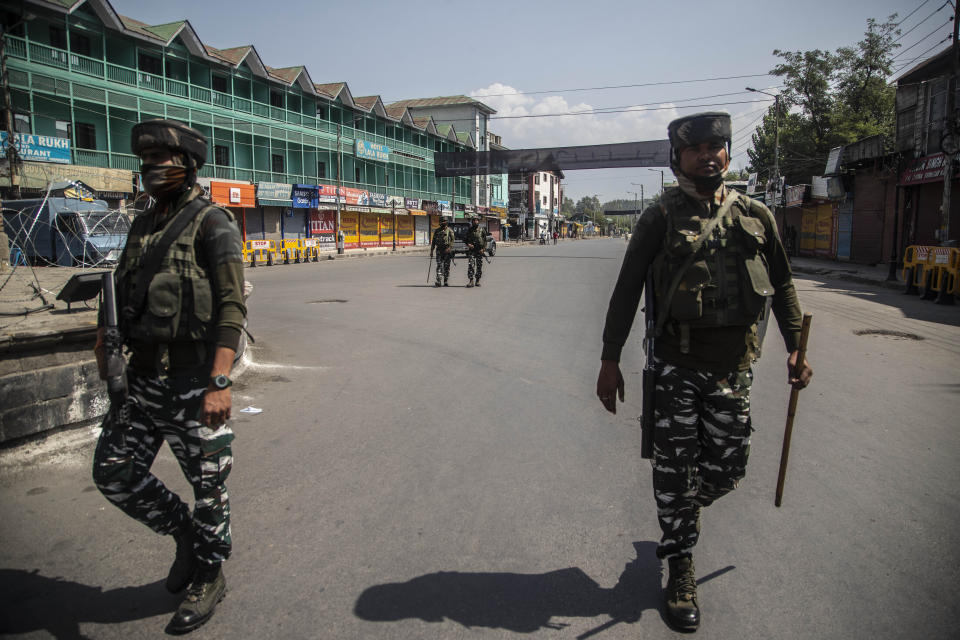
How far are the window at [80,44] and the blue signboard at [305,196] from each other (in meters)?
11.8

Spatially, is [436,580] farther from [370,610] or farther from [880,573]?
[880,573]

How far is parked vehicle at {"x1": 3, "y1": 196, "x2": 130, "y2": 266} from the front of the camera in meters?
18.1

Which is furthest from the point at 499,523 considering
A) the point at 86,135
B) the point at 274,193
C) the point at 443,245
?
the point at 274,193

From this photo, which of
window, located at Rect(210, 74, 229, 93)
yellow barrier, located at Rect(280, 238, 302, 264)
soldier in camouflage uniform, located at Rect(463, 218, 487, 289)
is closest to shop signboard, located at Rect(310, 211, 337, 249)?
yellow barrier, located at Rect(280, 238, 302, 264)

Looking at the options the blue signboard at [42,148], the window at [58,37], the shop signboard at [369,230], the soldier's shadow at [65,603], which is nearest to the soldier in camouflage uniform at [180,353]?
the soldier's shadow at [65,603]

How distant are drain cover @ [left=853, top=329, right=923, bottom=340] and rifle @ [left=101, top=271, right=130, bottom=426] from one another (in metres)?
9.72

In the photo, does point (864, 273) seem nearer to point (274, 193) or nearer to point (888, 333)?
point (888, 333)

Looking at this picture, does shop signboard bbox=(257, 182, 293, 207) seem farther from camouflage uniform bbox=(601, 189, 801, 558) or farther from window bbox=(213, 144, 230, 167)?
camouflage uniform bbox=(601, 189, 801, 558)

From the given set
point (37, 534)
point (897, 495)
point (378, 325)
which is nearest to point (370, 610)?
point (37, 534)

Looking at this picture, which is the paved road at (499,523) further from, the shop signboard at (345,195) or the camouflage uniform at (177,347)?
the shop signboard at (345,195)

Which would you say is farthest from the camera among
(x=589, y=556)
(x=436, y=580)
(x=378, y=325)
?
(x=378, y=325)

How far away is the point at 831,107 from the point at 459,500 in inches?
1885

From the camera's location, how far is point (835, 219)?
30156 mm

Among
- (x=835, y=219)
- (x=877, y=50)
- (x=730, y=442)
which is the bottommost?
(x=730, y=442)
